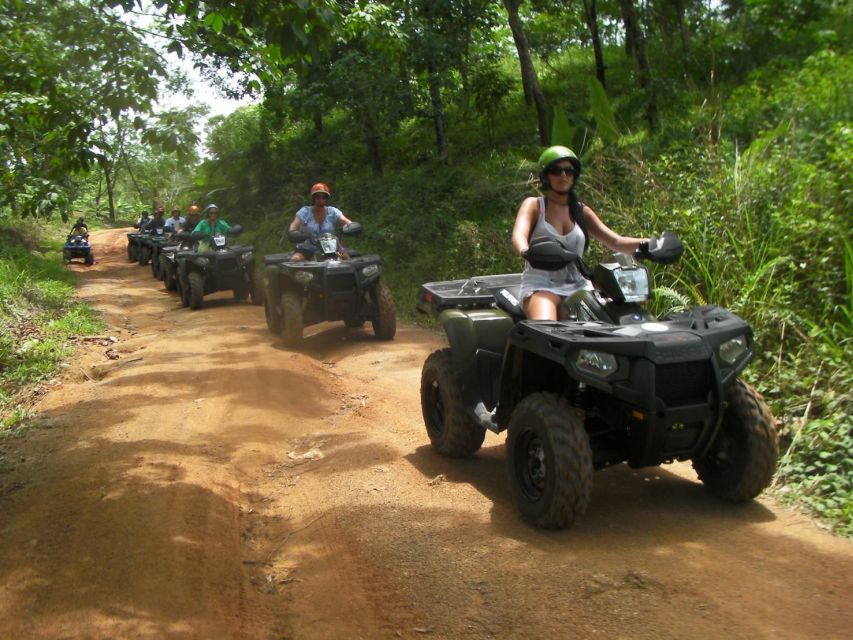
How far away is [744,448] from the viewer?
13.3 ft

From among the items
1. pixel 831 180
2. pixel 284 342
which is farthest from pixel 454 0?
pixel 831 180

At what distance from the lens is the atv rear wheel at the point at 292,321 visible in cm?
1015

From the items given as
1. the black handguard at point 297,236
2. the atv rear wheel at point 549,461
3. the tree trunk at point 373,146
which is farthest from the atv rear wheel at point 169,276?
the atv rear wheel at point 549,461

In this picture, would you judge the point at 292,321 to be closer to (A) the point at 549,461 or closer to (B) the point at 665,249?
(B) the point at 665,249

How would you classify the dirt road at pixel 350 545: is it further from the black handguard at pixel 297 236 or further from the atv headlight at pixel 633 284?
the black handguard at pixel 297 236

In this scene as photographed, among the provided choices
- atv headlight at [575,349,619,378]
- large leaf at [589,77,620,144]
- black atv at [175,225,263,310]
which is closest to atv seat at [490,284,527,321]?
atv headlight at [575,349,619,378]

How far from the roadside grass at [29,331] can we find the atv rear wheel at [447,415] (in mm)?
3437

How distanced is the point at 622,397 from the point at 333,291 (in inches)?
264

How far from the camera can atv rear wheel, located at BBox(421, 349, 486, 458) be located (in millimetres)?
5199

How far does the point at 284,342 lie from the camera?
10.3 m

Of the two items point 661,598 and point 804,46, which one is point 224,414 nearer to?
point 661,598

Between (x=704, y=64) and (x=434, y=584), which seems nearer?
(x=434, y=584)

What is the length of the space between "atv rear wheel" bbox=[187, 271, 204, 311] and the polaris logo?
10.5 metres

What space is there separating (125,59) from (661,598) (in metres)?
5.03
